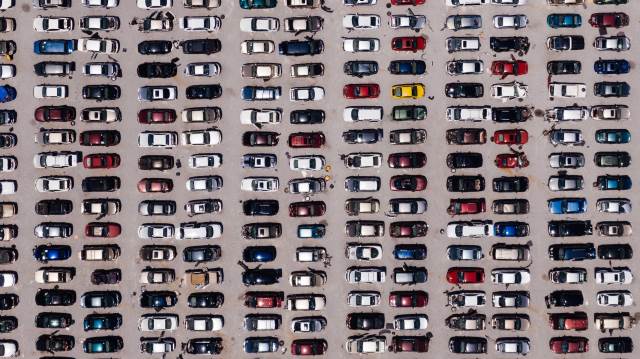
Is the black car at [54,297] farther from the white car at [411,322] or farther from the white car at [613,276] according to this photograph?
the white car at [613,276]

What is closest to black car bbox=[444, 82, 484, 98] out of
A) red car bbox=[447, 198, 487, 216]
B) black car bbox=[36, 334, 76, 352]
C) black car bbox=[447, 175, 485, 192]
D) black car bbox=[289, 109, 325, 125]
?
black car bbox=[447, 175, 485, 192]

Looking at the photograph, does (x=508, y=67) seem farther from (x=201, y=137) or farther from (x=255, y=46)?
(x=201, y=137)

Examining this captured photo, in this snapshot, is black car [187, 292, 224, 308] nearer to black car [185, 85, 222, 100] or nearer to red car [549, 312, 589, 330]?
black car [185, 85, 222, 100]

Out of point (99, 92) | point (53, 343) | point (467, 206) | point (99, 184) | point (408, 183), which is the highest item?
point (99, 92)

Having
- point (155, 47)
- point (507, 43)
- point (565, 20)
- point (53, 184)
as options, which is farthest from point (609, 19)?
point (53, 184)

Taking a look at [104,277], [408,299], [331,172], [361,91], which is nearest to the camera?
[104,277]

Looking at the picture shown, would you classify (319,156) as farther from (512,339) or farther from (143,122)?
(512,339)
